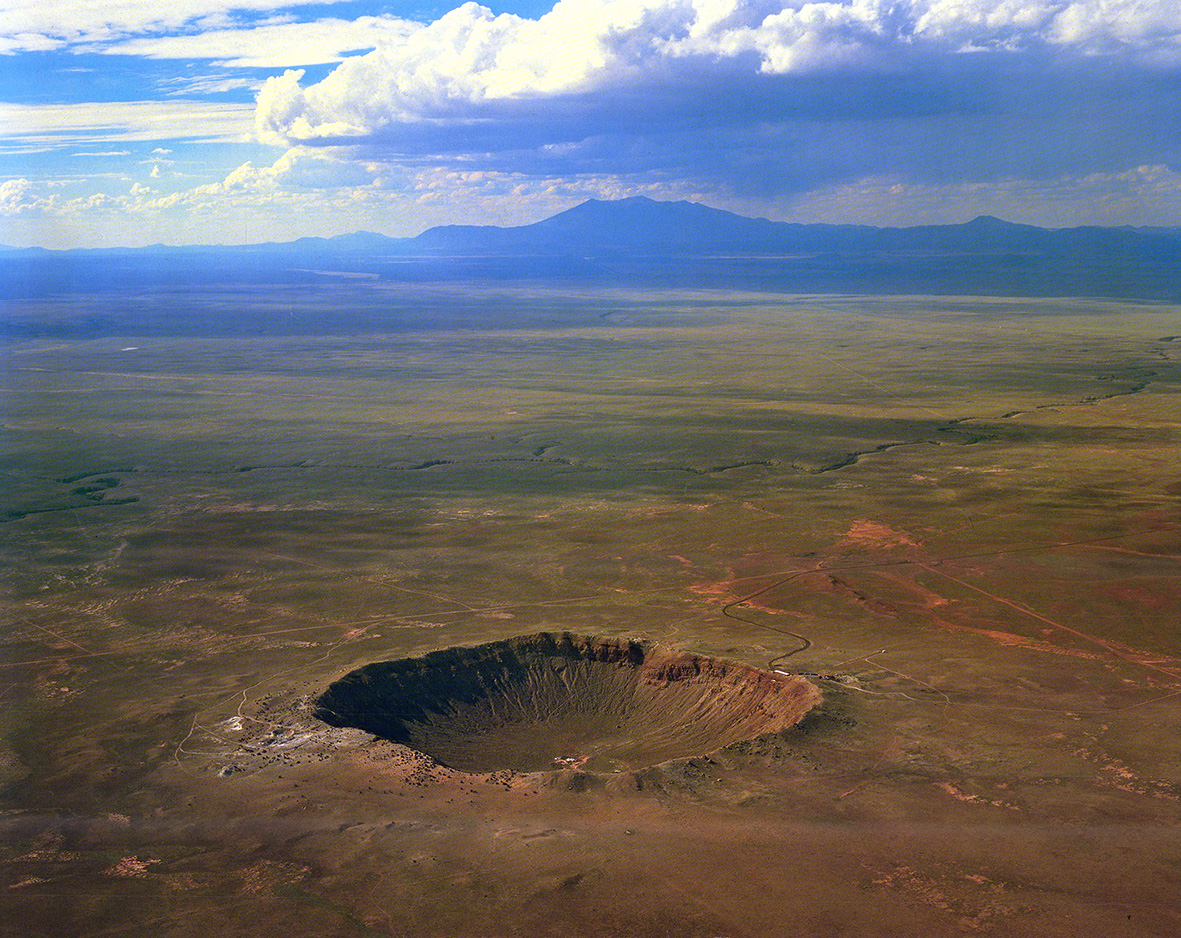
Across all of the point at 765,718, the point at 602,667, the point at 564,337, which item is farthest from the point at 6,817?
the point at 564,337

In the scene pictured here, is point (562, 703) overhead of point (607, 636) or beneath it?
beneath

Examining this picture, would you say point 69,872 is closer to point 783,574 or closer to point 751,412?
point 783,574

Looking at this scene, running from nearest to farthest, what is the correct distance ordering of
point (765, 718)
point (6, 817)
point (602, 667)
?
1. point (6, 817)
2. point (765, 718)
3. point (602, 667)

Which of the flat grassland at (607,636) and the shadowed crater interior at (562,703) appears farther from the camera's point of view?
the shadowed crater interior at (562,703)

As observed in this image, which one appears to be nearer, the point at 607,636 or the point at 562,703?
the point at 562,703

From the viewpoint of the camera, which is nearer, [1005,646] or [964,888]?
[964,888]

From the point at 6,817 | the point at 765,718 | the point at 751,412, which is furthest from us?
the point at 751,412
